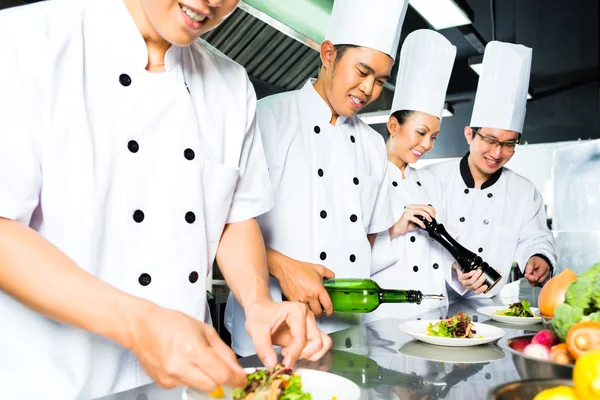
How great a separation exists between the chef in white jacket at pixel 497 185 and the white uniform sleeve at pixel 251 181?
89.9 inches

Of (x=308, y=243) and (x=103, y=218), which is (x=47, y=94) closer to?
(x=103, y=218)

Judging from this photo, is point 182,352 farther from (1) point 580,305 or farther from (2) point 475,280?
(2) point 475,280

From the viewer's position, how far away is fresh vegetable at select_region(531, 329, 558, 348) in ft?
2.72

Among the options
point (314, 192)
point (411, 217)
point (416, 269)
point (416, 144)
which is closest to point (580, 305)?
point (314, 192)

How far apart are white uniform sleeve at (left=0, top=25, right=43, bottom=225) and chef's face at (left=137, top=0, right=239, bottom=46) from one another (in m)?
0.26

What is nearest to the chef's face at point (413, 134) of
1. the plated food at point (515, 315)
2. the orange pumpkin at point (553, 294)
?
the plated food at point (515, 315)

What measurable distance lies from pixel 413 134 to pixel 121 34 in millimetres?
2367

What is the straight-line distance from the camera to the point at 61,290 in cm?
85

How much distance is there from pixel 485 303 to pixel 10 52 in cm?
221

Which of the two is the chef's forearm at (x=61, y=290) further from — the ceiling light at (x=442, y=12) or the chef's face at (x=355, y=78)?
the ceiling light at (x=442, y=12)

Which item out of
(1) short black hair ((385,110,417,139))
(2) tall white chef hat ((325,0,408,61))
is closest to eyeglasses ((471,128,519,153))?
(1) short black hair ((385,110,417,139))

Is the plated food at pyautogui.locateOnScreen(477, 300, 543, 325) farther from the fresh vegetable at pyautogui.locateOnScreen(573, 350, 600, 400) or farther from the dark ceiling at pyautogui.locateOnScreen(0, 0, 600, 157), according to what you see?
the dark ceiling at pyautogui.locateOnScreen(0, 0, 600, 157)

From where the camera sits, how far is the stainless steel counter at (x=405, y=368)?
0.97m

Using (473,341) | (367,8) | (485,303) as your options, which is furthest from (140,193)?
(485,303)
